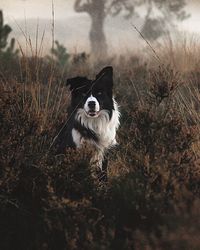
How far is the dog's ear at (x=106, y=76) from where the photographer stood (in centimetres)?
540

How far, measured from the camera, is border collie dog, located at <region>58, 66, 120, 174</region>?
538 cm

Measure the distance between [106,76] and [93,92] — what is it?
0.66 feet

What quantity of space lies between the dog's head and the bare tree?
2322 centimetres

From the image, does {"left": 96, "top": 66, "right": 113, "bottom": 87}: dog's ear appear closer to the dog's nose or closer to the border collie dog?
the border collie dog

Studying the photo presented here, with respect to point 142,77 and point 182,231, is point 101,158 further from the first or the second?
point 142,77

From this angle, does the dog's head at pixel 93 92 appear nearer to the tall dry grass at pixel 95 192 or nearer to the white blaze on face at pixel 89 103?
the white blaze on face at pixel 89 103

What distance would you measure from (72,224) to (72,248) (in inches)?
7.5

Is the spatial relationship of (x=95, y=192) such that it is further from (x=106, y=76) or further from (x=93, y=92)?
(x=106, y=76)

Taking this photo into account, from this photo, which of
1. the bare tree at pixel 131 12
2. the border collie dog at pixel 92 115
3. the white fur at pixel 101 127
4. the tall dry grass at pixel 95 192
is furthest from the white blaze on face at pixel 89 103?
the bare tree at pixel 131 12

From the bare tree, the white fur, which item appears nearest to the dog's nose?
the white fur

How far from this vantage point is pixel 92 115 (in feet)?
17.8

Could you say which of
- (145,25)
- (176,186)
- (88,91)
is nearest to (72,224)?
(176,186)

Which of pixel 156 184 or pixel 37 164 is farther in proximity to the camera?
pixel 37 164

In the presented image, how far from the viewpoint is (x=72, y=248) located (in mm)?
3213
